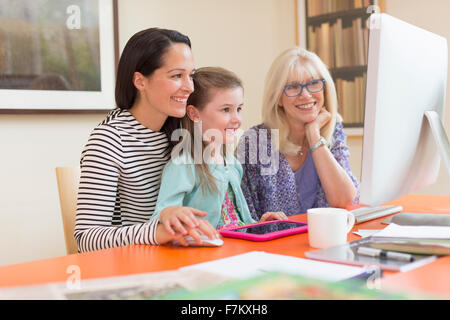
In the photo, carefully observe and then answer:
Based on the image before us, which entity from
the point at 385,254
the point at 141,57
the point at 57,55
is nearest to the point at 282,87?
Answer: the point at 141,57

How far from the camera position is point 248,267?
0.78 meters

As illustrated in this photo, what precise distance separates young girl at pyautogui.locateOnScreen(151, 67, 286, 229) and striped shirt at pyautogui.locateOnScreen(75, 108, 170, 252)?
2.8 inches

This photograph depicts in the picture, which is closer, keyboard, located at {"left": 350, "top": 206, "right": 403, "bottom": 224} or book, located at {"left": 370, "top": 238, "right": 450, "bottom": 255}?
book, located at {"left": 370, "top": 238, "right": 450, "bottom": 255}

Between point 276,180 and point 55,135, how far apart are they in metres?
1.23

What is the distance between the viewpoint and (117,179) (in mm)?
1268

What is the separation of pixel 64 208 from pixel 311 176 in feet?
2.83

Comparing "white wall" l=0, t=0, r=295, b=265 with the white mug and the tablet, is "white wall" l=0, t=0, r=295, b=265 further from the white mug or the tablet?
the white mug

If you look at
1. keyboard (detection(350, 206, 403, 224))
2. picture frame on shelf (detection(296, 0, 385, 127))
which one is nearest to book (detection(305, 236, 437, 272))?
keyboard (detection(350, 206, 403, 224))

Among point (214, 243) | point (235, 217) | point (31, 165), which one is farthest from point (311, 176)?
point (31, 165)

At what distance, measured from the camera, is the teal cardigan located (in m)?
1.22
